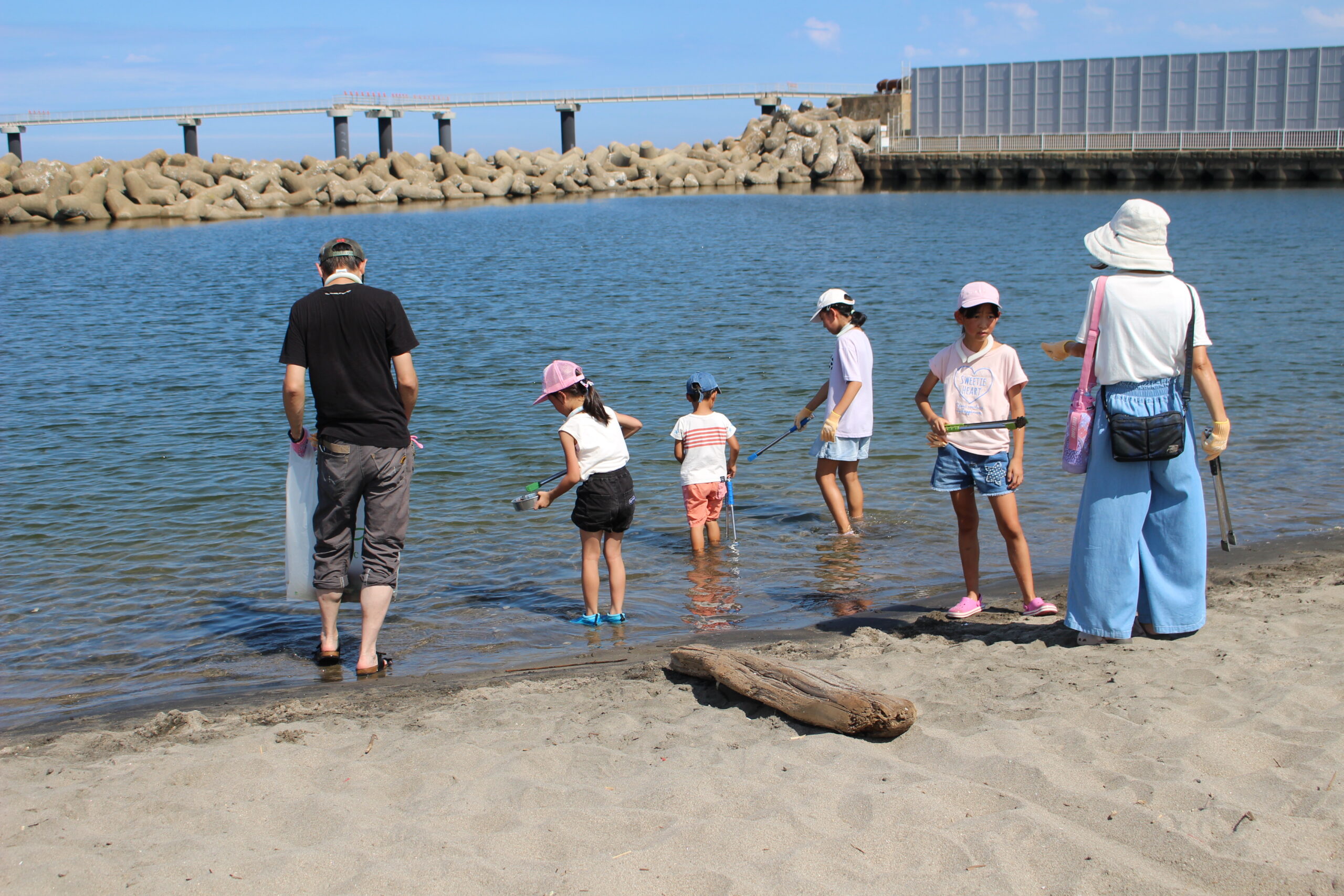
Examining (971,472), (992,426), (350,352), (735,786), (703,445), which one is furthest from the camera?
(703,445)

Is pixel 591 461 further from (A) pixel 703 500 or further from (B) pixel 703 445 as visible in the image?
(A) pixel 703 500

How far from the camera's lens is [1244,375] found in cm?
1298

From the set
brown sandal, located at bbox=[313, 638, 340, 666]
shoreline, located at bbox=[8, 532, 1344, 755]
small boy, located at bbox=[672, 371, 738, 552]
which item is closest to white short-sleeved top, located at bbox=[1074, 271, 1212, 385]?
shoreline, located at bbox=[8, 532, 1344, 755]

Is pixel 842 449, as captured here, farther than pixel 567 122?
No

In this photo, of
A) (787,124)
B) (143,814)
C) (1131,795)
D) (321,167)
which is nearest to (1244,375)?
(1131,795)

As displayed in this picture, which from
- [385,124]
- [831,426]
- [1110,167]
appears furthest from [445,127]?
[831,426]

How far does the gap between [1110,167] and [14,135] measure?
235 feet

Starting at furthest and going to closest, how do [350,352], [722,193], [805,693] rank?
[722,193] < [350,352] < [805,693]

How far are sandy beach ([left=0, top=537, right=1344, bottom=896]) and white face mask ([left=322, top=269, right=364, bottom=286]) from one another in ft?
6.39

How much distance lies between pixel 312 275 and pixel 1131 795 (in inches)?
1054

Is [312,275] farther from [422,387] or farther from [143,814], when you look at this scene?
[143,814]

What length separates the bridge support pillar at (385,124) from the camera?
77.7 meters

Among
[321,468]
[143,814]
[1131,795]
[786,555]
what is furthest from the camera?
[786,555]

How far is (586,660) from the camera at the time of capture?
5520mm
